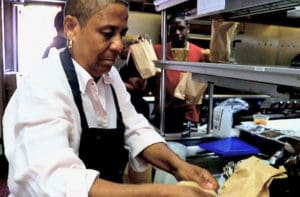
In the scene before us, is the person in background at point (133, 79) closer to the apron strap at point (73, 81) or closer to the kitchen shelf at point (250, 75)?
the kitchen shelf at point (250, 75)

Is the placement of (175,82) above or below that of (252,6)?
below

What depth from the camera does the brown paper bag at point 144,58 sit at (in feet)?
6.89

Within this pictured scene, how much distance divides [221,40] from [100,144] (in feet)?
2.95

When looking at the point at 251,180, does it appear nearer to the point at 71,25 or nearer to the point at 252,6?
the point at 252,6

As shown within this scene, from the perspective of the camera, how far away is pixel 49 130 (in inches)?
27.8

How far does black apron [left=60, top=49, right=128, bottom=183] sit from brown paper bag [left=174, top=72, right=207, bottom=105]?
91 centimetres

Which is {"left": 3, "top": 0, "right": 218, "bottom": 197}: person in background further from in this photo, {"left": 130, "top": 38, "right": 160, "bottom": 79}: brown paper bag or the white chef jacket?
{"left": 130, "top": 38, "right": 160, "bottom": 79}: brown paper bag

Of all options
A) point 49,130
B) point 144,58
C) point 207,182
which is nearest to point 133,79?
point 144,58

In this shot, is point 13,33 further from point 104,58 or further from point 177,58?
point 104,58

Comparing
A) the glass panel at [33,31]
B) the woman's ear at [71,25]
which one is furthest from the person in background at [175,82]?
the glass panel at [33,31]

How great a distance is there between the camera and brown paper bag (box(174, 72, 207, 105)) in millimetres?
1958

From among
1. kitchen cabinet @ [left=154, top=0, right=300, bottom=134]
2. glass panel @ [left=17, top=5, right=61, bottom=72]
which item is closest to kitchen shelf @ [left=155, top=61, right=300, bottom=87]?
kitchen cabinet @ [left=154, top=0, right=300, bottom=134]

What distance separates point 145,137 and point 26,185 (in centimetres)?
50

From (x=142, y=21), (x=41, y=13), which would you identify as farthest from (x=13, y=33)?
(x=142, y=21)
